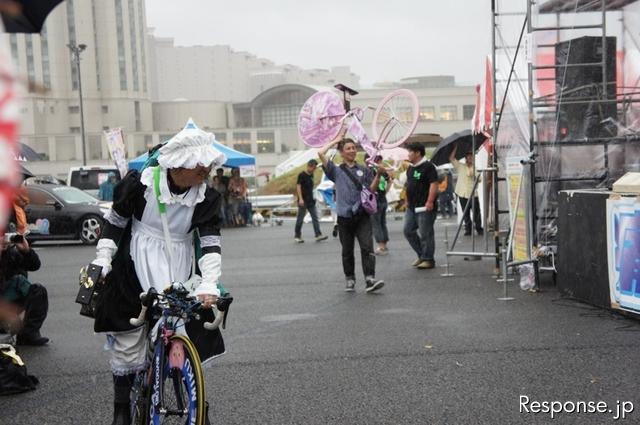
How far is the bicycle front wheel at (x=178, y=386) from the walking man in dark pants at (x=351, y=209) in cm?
612

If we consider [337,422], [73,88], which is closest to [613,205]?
[337,422]

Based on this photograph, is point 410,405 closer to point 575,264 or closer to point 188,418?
point 188,418

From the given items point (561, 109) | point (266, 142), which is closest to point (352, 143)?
point (561, 109)

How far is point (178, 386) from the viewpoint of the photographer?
3914 millimetres

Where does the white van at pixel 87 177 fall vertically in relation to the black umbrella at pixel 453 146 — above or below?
below

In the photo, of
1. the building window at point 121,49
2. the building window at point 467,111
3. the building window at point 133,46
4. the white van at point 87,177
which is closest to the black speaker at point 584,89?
the white van at point 87,177

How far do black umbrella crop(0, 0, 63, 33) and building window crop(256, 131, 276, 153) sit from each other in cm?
8240

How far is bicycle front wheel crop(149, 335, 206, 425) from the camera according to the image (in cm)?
368

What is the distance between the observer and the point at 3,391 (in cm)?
595

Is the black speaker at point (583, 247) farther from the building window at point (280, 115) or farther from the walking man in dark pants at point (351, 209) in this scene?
the building window at point (280, 115)

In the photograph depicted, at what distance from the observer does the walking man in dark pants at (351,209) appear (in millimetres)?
10047

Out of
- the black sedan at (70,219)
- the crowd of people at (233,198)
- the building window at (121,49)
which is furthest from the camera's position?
the building window at (121,49)

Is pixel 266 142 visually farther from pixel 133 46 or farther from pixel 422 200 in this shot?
pixel 422 200

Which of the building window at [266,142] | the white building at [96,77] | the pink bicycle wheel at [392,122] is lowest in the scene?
the pink bicycle wheel at [392,122]
